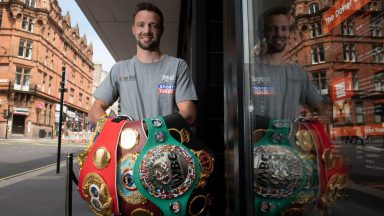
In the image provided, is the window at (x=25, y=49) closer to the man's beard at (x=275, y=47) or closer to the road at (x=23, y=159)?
the road at (x=23, y=159)

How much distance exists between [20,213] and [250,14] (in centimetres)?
338

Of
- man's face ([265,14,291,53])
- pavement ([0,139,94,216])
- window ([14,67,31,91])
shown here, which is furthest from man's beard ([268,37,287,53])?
window ([14,67,31,91])

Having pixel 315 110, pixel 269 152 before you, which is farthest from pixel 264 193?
pixel 315 110

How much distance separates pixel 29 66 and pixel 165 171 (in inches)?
1493

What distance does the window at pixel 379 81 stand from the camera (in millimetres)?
564

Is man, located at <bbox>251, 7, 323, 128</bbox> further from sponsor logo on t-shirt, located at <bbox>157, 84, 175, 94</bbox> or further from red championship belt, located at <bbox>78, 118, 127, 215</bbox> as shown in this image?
red championship belt, located at <bbox>78, 118, 127, 215</bbox>

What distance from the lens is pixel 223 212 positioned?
1.73m

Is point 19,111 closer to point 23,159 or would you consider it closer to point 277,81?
point 23,159

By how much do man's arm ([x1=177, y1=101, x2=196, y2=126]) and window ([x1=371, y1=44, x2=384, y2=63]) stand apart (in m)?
0.68

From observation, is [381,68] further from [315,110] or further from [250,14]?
[250,14]

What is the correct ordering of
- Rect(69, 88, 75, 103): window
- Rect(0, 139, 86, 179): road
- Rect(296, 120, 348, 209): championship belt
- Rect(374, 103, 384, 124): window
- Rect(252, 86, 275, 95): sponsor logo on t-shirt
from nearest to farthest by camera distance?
Rect(374, 103, 384, 124): window < Rect(296, 120, 348, 209): championship belt < Rect(252, 86, 275, 95): sponsor logo on t-shirt < Rect(0, 139, 86, 179): road < Rect(69, 88, 75, 103): window

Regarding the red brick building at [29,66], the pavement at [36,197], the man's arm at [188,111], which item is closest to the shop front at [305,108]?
the man's arm at [188,111]

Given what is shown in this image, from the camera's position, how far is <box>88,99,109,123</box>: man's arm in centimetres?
A: 125

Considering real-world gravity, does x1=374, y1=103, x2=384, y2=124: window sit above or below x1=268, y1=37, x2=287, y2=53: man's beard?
below
